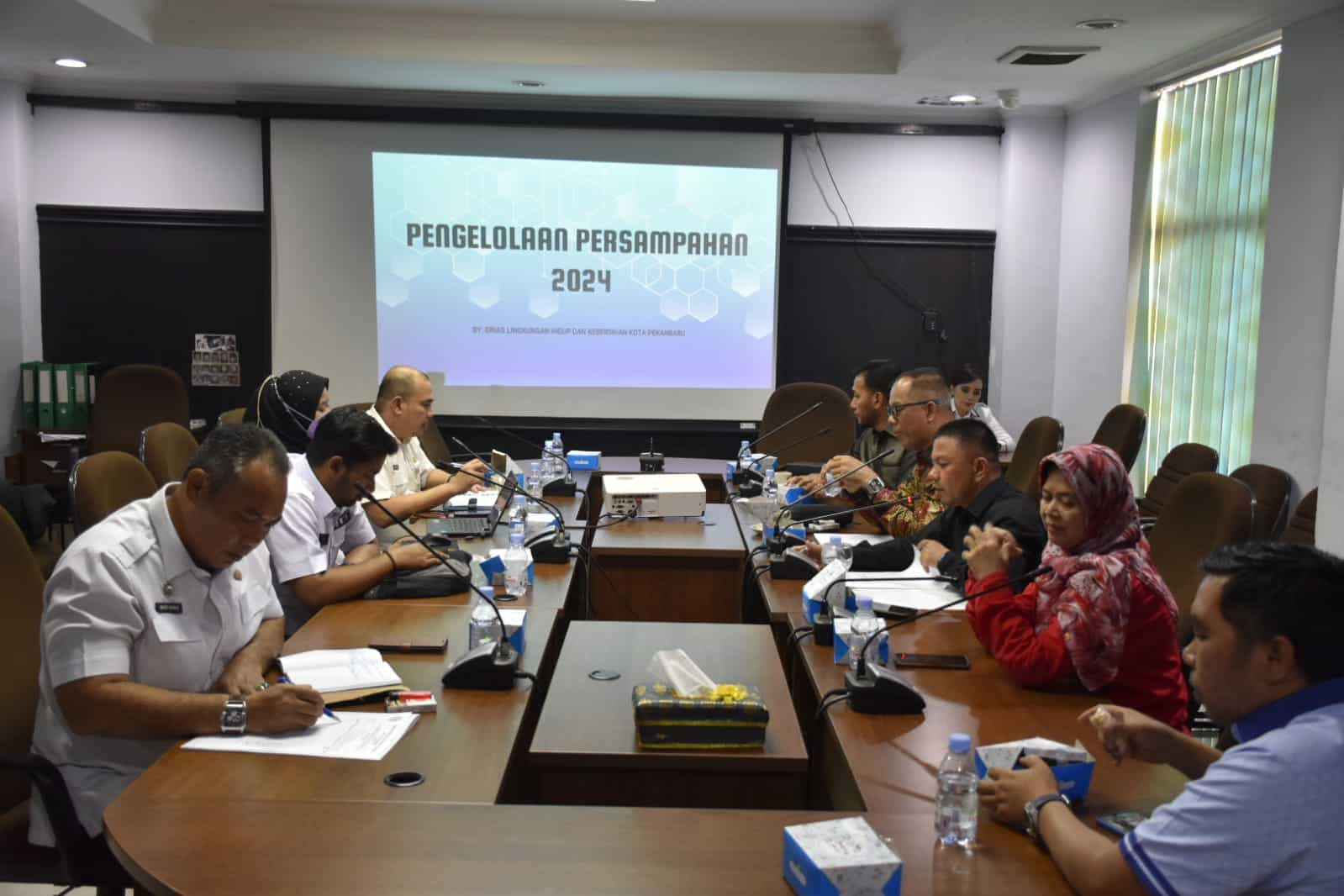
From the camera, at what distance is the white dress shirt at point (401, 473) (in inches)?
159

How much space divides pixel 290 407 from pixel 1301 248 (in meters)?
3.89

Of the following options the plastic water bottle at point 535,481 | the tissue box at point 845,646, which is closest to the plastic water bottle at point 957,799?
the tissue box at point 845,646

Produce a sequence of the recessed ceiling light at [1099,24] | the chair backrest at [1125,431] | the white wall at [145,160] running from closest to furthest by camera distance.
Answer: the recessed ceiling light at [1099,24]
the chair backrest at [1125,431]
the white wall at [145,160]

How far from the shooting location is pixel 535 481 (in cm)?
470

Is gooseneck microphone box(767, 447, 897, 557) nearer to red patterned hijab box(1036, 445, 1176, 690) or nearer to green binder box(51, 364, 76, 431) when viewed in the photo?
red patterned hijab box(1036, 445, 1176, 690)

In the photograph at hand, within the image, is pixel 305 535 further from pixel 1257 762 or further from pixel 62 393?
pixel 62 393

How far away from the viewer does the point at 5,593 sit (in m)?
2.15

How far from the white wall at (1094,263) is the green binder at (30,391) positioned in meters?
5.53

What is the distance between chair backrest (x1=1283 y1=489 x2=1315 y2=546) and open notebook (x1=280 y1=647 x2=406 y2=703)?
3.23m

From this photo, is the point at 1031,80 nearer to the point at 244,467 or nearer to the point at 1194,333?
the point at 1194,333

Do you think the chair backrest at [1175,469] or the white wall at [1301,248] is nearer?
the white wall at [1301,248]

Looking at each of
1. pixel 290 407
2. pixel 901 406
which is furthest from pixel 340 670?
pixel 901 406

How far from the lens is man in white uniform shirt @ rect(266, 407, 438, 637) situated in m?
2.75

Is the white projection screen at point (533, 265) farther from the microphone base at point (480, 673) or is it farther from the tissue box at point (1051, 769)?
the tissue box at point (1051, 769)
